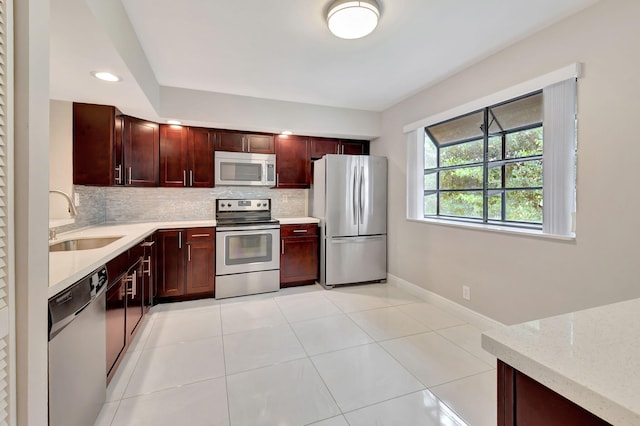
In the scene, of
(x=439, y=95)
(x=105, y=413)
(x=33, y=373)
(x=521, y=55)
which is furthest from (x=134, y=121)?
(x=521, y=55)

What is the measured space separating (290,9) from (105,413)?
8.88 ft

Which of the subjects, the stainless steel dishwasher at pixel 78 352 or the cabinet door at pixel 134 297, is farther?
the cabinet door at pixel 134 297

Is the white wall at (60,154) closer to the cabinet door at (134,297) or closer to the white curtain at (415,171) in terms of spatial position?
the cabinet door at (134,297)

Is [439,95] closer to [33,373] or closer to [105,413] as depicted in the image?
[33,373]

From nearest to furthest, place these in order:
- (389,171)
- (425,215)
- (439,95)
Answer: (439,95)
(425,215)
(389,171)

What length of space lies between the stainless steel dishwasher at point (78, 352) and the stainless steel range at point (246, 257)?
1.78 metres

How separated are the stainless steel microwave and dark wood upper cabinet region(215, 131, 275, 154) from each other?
0.07 metres

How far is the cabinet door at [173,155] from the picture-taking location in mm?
3426

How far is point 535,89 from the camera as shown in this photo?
6.95 feet

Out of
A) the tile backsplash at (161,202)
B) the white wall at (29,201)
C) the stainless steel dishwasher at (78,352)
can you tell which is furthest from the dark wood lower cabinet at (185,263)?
the white wall at (29,201)

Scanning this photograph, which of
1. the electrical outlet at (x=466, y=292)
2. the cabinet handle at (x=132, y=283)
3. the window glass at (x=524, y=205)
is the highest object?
the window glass at (x=524, y=205)

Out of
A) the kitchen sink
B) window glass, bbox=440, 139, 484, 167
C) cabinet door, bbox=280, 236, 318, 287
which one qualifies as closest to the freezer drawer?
cabinet door, bbox=280, 236, 318, 287

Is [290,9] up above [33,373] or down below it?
above

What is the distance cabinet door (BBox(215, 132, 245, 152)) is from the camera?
364cm
